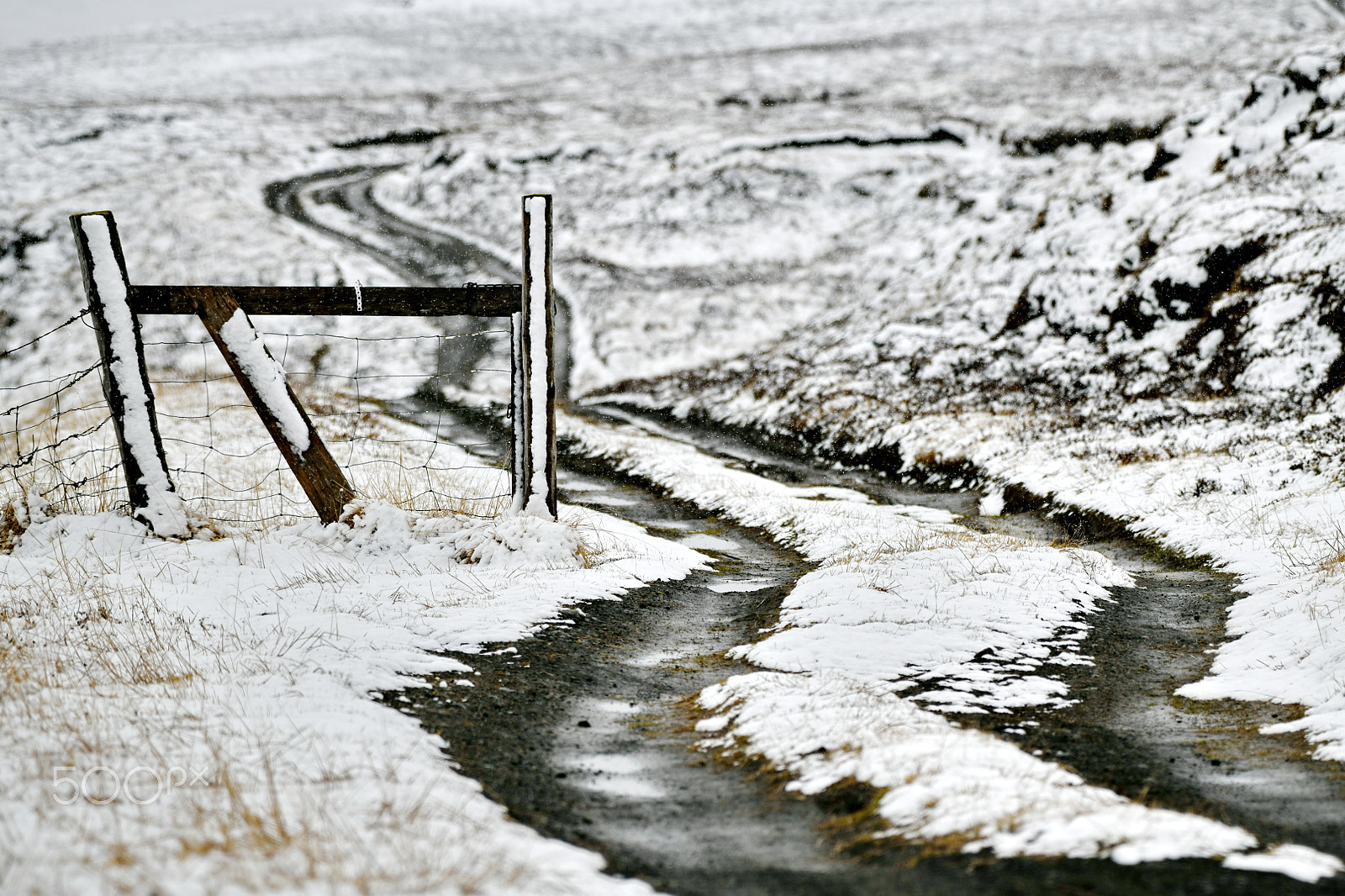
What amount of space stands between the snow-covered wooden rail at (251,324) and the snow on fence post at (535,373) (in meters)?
0.02

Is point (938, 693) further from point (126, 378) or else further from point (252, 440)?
point (252, 440)

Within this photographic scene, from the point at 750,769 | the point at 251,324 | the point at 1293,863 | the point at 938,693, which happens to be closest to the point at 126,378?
the point at 251,324

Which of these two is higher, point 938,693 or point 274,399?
point 274,399

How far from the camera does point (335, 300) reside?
7262 millimetres

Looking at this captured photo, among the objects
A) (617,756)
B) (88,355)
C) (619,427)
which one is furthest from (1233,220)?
(88,355)

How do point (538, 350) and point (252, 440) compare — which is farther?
point (252, 440)

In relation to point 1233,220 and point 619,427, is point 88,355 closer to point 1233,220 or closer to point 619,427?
point 619,427

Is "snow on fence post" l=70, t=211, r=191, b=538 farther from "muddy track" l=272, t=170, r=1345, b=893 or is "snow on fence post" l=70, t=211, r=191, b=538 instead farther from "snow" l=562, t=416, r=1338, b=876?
"snow" l=562, t=416, r=1338, b=876

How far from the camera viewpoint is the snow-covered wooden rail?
696cm

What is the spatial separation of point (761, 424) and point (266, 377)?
537 inches

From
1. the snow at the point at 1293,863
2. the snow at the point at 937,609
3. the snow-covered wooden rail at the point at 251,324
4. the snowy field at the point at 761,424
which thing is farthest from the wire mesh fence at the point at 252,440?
the snow at the point at 1293,863

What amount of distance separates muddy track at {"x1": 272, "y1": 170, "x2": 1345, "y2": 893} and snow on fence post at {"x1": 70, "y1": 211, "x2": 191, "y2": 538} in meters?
3.73

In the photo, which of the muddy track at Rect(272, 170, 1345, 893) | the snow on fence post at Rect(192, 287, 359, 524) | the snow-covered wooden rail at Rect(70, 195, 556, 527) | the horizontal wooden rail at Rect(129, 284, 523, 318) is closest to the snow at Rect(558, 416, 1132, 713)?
the muddy track at Rect(272, 170, 1345, 893)

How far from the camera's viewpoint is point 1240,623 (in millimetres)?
6984
